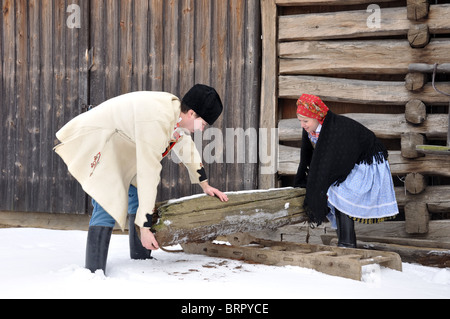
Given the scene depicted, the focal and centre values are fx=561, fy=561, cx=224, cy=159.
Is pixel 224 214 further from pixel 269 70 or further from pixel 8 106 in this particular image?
pixel 8 106

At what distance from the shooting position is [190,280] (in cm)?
356

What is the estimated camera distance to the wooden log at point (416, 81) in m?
5.18

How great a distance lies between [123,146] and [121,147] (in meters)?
0.02

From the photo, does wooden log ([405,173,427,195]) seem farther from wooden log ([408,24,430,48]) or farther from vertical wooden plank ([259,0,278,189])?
vertical wooden plank ([259,0,278,189])

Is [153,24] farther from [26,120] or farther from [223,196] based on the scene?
[223,196]

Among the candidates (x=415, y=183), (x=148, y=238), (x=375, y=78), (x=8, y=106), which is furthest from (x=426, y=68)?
(x=8, y=106)

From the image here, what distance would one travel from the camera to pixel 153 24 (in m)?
6.08

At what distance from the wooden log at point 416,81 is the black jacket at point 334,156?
3.15 ft

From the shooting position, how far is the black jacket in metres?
4.41

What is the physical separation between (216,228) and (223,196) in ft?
0.78

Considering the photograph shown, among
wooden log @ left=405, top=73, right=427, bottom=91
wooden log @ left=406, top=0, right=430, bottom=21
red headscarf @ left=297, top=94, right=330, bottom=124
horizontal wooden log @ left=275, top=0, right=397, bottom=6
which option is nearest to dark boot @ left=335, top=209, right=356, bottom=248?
red headscarf @ left=297, top=94, right=330, bottom=124

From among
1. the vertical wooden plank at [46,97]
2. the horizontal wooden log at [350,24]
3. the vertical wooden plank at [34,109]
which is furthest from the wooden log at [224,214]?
the vertical wooden plank at [34,109]

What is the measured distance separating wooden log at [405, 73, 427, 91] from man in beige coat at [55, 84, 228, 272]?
7.80ft
